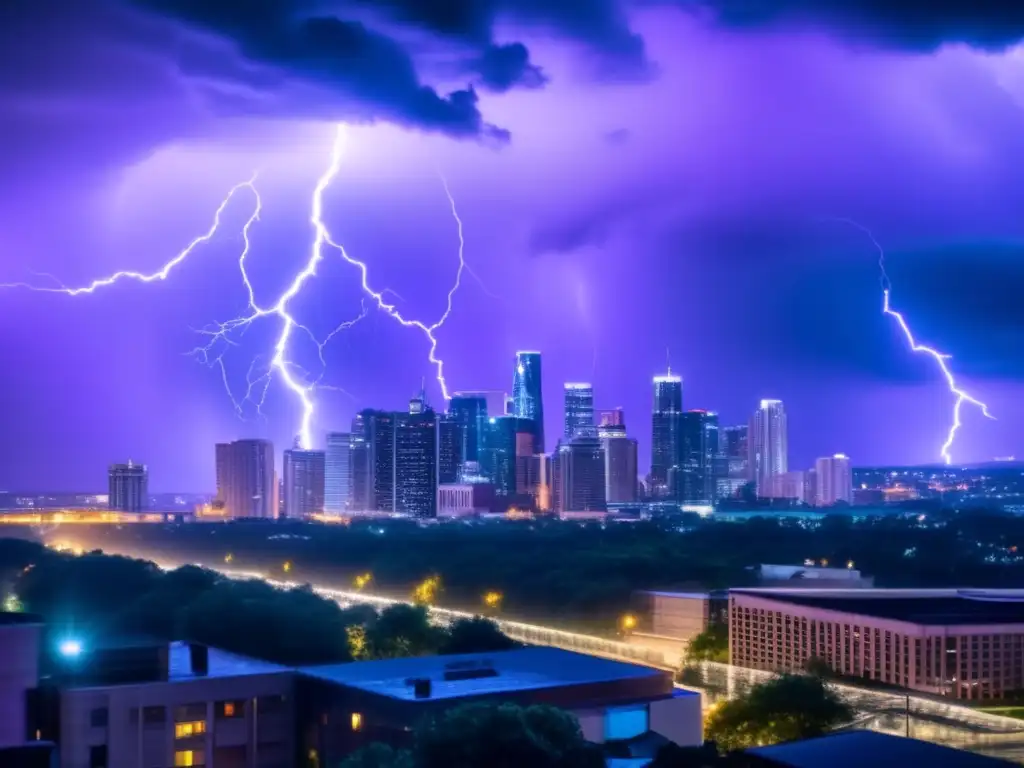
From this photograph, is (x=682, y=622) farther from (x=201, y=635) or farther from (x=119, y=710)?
(x=119, y=710)

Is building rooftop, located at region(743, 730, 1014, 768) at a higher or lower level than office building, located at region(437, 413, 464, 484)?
lower

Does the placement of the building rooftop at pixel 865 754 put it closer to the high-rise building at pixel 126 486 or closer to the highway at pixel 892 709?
the highway at pixel 892 709

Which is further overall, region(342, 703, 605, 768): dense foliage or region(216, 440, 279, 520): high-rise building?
region(216, 440, 279, 520): high-rise building

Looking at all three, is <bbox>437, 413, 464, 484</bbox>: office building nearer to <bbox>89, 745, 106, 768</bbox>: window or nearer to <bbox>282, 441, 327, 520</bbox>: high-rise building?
<bbox>282, 441, 327, 520</bbox>: high-rise building

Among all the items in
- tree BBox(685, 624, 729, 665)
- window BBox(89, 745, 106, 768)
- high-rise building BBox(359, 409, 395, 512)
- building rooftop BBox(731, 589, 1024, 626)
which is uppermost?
high-rise building BBox(359, 409, 395, 512)

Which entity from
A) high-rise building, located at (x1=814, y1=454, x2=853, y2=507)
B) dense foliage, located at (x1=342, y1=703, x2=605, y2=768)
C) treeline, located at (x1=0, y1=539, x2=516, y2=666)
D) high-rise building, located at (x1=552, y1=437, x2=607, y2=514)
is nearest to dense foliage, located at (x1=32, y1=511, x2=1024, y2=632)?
treeline, located at (x1=0, y1=539, x2=516, y2=666)

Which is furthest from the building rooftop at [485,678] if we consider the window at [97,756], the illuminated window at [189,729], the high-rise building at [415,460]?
the high-rise building at [415,460]

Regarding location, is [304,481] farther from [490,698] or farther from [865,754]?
[865,754]

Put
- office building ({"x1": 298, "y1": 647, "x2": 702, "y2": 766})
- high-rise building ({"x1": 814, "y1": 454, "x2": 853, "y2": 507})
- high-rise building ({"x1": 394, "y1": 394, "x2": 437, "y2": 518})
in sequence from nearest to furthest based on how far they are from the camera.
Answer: office building ({"x1": 298, "y1": 647, "x2": 702, "y2": 766}) → high-rise building ({"x1": 394, "y1": 394, "x2": 437, "y2": 518}) → high-rise building ({"x1": 814, "y1": 454, "x2": 853, "y2": 507})

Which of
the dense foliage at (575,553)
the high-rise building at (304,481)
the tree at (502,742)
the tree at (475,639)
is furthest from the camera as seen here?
the high-rise building at (304,481)
